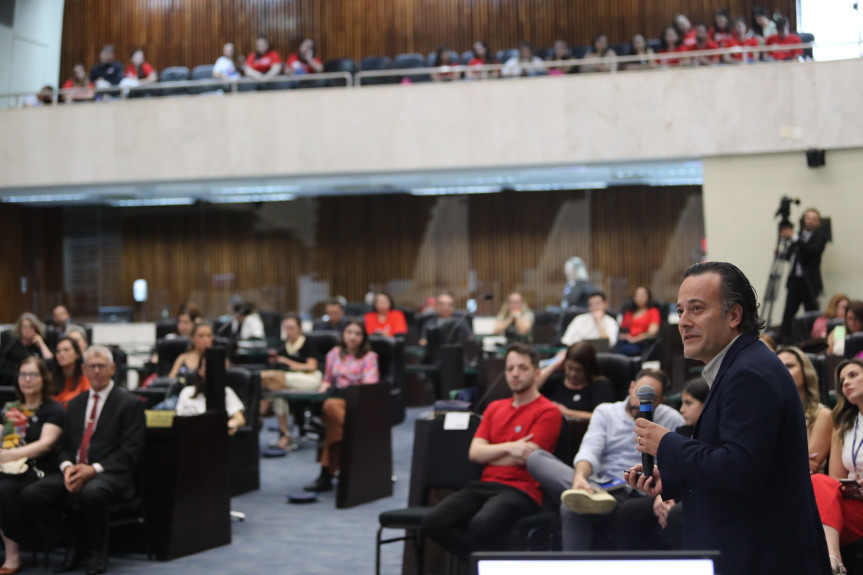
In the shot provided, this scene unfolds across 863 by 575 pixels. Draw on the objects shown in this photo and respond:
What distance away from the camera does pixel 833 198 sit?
12602 millimetres

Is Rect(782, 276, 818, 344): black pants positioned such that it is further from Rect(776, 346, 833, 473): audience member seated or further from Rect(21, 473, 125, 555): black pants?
Rect(21, 473, 125, 555): black pants

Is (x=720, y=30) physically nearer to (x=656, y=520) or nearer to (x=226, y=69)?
(x=226, y=69)

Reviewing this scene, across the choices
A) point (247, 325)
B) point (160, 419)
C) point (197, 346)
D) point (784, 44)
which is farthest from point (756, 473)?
point (784, 44)

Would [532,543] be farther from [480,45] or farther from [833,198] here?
[480,45]

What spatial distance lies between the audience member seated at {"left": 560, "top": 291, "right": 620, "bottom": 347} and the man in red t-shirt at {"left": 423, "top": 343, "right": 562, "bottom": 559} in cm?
471

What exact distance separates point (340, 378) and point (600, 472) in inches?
137

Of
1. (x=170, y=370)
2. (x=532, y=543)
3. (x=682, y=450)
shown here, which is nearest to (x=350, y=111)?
(x=170, y=370)

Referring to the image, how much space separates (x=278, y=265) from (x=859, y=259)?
849 cm

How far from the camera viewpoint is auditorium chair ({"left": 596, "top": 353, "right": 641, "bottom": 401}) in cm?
636

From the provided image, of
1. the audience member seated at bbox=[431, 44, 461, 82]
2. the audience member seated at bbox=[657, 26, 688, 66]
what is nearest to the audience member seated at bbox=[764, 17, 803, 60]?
the audience member seated at bbox=[657, 26, 688, 66]

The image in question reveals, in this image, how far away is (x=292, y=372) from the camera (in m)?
8.66

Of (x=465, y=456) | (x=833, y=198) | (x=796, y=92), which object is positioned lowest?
(x=465, y=456)

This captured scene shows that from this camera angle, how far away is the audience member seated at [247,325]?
12.6m

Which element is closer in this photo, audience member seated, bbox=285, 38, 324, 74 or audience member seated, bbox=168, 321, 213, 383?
audience member seated, bbox=168, 321, 213, 383
